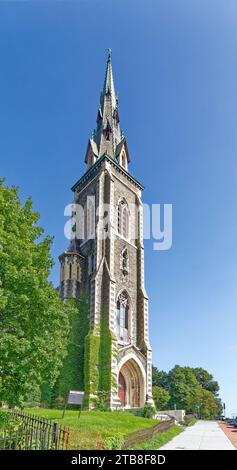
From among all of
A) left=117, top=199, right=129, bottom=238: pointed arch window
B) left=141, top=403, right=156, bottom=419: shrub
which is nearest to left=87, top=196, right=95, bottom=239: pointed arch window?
left=117, top=199, right=129, bottom=238: pointed arch window

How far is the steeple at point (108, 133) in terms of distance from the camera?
3884cm

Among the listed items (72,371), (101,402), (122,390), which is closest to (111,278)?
(72,371)

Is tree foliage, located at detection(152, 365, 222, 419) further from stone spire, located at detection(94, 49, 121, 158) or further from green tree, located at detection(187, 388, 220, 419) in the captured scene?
stone spire, located at detection(94, 49, 121, 158)

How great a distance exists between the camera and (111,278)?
28484 mm

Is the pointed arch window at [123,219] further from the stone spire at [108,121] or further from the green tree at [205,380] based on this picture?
the green tree at [205,380]

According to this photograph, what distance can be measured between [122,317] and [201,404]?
3440 centimetres

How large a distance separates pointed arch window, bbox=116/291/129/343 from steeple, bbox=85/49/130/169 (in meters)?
15.6

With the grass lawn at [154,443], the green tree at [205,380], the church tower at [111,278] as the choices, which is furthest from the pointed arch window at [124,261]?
the green tree at [205,380]

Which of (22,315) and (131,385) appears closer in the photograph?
(22,315)

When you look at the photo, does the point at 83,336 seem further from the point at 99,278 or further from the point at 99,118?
the point at 99,118

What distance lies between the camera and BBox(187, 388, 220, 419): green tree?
5409cm

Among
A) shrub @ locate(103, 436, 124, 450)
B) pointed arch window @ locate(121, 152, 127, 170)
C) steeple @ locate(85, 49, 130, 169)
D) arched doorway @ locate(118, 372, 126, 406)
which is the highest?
steeple @ locate(85, 49, 130, 169)

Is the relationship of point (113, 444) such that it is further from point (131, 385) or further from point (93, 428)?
point (131, 385)
